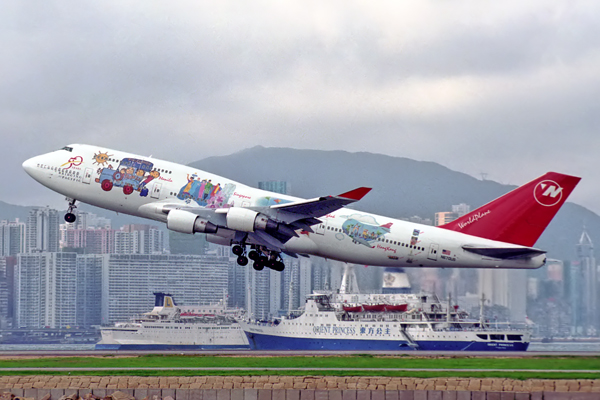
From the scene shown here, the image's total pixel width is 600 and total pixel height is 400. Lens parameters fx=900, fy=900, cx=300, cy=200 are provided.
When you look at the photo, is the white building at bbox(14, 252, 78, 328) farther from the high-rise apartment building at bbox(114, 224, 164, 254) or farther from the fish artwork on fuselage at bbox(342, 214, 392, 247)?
the fish artwork on fuselage at bbox(342, 214, 392, 247)

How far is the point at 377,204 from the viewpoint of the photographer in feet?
243

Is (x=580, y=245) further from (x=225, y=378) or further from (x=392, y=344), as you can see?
(x=225, y=378)

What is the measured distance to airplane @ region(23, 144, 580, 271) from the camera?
4197cm

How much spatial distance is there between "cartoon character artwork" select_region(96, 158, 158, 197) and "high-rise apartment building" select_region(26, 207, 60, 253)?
4182 inches

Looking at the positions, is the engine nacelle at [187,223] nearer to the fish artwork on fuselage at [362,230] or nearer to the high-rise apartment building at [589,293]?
the fish artwork on fuselage at [362,230]

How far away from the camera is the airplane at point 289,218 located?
4197 cm

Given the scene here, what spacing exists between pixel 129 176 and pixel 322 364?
43.5 feet

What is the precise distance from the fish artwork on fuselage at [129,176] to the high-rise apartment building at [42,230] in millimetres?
106232

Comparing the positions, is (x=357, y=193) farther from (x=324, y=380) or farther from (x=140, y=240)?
(x=140, y=240)

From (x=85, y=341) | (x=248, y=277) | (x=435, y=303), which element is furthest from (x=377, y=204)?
(x=85, y=341)

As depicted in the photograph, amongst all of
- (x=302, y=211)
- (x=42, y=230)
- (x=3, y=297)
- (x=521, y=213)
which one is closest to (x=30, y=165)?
(x=302, y=211)

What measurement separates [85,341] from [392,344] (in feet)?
253

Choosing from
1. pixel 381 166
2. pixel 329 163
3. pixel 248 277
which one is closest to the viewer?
pixel 381 166

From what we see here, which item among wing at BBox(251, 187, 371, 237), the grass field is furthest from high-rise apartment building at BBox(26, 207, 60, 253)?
wing at BBox(251, 187, 371, 237)
